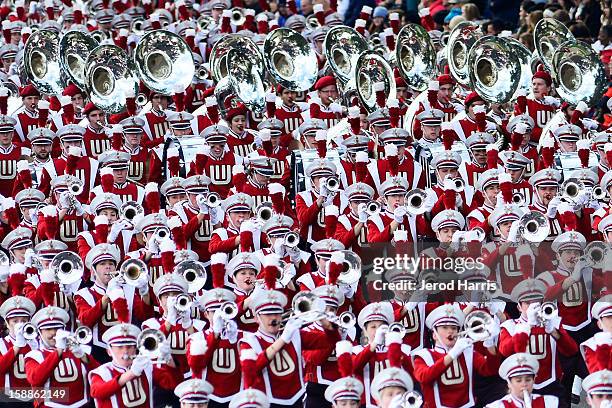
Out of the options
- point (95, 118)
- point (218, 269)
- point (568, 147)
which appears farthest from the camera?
point (95, 118)

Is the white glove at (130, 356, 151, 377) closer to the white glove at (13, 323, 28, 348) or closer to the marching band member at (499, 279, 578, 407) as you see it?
the white glove at (13, 323, 28, 348)

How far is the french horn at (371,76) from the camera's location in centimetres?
2014

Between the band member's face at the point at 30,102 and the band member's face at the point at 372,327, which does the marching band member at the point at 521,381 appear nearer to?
the band member's face at the point at 372,327

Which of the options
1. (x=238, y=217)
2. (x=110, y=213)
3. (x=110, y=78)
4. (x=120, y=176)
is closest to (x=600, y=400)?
(x=238, y=217)

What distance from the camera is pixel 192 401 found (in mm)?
13992

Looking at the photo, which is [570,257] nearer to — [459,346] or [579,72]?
[459,346]

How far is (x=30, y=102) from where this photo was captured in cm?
2070

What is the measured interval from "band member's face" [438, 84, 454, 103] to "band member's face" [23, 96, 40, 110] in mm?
3905

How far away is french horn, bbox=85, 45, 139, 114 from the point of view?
20266 millimetres

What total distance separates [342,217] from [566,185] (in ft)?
6.06

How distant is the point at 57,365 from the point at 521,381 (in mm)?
3224

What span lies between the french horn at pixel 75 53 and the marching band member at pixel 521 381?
7808 mm

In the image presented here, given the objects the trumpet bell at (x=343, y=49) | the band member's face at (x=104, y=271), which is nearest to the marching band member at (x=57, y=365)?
the band member's face at (x=104, y=271)

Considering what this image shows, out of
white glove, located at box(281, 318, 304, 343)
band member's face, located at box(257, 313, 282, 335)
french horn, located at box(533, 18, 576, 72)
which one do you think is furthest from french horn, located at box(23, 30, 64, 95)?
white glove, located at box(281, 318, 304, 343)
